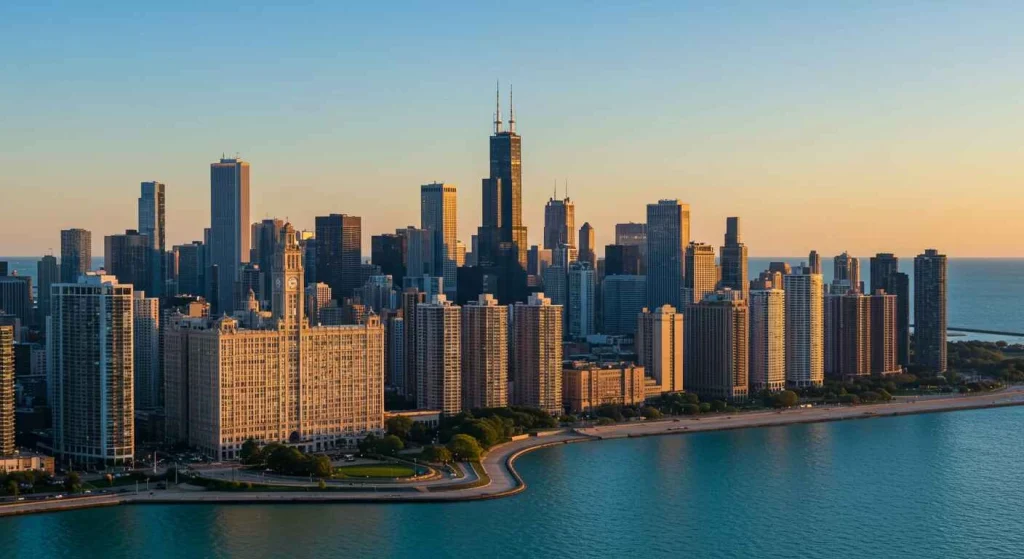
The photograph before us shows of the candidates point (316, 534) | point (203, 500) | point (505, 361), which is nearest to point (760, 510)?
point (316, 534)

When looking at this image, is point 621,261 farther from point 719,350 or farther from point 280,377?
point 280,377

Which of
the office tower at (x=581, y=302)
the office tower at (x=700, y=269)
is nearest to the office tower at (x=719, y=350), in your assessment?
the office tower at (x=700, y=269)

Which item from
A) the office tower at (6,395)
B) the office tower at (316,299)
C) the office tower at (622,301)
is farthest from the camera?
the office tower at (622,301)

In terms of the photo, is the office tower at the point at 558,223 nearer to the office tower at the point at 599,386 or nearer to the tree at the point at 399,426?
the office tower at the point at 599,386

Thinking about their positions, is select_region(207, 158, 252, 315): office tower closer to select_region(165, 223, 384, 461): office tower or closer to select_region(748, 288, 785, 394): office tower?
select_region(748, 288, 785, 394): office tower

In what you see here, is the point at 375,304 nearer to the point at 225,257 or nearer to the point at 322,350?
the point at 225,257
